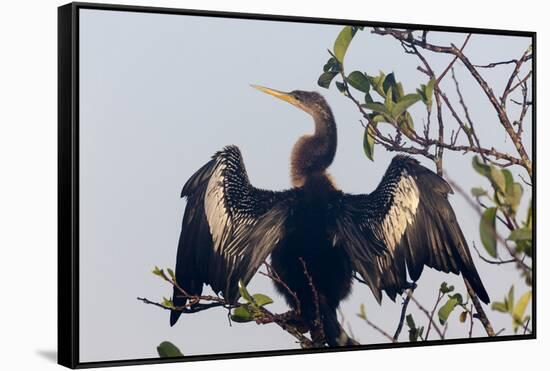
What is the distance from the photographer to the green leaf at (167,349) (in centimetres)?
541

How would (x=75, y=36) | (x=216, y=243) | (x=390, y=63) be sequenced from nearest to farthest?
(x=75, y=36) < (x=216, y=243) < (x=390, y=63)

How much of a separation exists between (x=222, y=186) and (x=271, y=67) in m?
0.61

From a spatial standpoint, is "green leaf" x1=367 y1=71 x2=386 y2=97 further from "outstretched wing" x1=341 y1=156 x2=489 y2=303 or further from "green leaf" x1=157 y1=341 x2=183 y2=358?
"green leaf" x1=157 y1=341 x2=183 y2=358

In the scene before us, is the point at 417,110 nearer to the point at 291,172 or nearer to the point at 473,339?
the point at 291,172

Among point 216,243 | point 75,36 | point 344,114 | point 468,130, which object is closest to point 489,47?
point 468,130

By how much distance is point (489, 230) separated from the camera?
6.21 meters

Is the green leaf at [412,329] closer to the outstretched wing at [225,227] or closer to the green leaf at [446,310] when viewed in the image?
the green leaf at [446,310]

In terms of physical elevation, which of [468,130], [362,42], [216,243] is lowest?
[216,243]

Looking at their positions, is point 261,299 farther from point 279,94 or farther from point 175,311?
point 279,94

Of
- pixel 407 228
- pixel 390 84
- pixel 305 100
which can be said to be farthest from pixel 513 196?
pixel 305 100

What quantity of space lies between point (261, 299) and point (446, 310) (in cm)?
104

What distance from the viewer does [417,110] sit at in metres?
6.02

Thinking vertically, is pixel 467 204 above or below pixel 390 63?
below

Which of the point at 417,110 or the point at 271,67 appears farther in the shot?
the point at 417,110
